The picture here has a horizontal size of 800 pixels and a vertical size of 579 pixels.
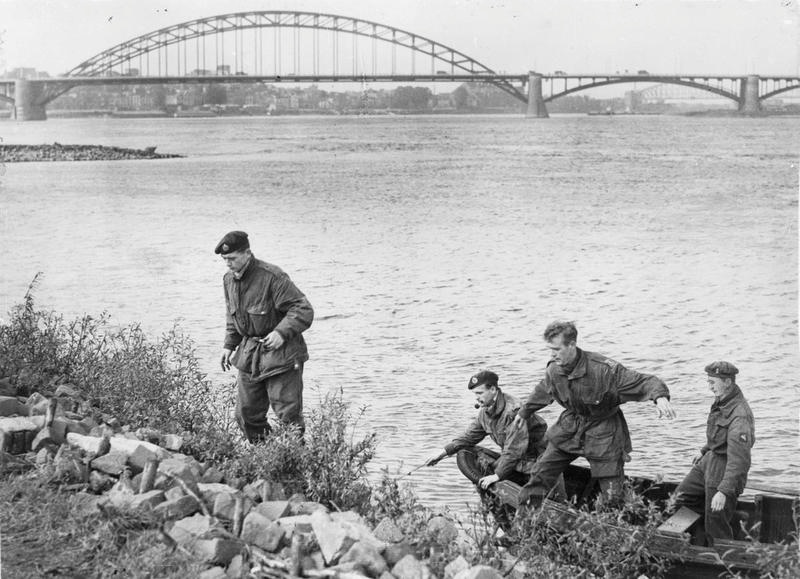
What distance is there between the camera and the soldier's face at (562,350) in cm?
709

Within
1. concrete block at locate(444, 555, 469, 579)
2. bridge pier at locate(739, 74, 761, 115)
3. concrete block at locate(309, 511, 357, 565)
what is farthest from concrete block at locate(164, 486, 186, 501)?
bridge pier at locate(739, 74, 761, 115)

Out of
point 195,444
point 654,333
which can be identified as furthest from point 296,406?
point 654,333

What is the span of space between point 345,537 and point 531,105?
320 ft

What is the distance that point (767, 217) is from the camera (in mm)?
30594

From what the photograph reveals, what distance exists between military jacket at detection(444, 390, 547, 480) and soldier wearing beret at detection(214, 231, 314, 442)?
1410 millimetres

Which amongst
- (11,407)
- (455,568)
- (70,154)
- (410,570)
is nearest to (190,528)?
(410,570)

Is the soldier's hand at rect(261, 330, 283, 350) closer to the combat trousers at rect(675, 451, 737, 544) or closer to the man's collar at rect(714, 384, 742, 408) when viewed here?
the combat trousers at rect(675, 451, 737, 544)

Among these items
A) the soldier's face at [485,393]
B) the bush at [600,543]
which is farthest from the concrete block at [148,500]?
the soldier's face at [485,393]

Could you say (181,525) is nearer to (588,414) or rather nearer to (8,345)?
(588,414)

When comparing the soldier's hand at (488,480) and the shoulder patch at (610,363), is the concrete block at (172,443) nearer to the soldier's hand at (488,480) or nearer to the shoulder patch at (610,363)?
the soldier's hand at (488,480)

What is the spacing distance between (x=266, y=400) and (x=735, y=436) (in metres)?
3.59

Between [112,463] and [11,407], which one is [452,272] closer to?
[11,407]

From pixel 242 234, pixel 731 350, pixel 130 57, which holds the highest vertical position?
pixel 130 57

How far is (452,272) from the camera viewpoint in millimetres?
22000
